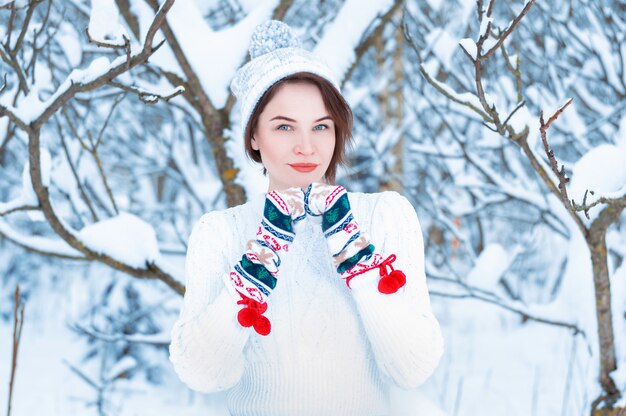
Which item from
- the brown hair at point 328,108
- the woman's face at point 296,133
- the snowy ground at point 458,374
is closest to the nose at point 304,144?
the woman's face at point 296,133

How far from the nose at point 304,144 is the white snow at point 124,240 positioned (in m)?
0.94

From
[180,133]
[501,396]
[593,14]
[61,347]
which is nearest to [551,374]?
[501,396]

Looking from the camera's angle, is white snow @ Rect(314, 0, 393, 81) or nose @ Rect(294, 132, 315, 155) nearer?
nose @ Rect(294, 132, 315, 155)

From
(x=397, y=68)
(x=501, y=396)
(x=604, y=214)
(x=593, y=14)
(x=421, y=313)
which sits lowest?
(x=501, y=396)

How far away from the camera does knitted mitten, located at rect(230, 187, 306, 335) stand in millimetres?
1580

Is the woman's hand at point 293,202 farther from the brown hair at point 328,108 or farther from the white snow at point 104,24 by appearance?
A: the white snow at point 104,24

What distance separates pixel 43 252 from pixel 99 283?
473cm

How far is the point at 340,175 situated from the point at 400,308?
14.9ft

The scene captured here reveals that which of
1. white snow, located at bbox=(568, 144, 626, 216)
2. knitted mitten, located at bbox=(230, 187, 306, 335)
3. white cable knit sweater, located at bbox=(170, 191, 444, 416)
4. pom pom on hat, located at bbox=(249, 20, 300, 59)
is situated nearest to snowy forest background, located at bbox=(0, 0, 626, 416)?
white snow, located at bbox=(568, 144, 626, 216)

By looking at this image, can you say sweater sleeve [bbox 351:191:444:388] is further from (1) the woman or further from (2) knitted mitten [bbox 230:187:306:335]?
(2) knitted mitten [bbox 230:187:306:335]

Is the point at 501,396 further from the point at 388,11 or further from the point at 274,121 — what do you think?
the point at 274,121

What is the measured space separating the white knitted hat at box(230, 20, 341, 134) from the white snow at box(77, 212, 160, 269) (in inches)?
30.0

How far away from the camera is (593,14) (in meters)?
3.85

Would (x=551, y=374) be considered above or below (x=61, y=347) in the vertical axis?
below
